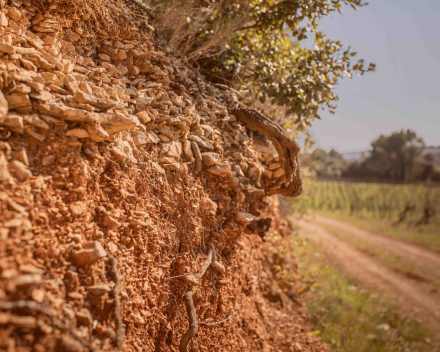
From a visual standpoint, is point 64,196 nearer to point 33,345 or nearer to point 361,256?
point 33,345

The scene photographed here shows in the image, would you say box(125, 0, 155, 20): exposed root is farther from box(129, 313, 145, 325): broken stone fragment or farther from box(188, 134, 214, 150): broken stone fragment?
box(129, 313, 145, 325): broken stone fragment

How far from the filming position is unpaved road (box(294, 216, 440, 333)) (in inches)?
258

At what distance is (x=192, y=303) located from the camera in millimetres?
1898

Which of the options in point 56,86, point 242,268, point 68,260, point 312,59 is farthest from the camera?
point 312,59

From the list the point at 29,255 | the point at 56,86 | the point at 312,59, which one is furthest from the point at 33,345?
the point at 312,59

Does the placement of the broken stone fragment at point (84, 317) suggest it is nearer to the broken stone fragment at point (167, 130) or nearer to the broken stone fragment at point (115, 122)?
the broken stone fragment at point (115, 122)

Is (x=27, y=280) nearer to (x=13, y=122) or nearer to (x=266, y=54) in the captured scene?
(x=13, y=122)

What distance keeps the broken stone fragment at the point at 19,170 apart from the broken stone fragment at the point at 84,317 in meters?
0.71

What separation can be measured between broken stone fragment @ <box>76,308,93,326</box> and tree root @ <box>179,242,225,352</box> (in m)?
0.72

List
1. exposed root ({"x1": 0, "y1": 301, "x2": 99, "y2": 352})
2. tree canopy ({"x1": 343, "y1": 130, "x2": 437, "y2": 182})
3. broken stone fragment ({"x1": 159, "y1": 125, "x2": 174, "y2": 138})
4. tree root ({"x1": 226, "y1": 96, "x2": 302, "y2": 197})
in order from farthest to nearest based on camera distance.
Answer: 1. tree canopy ({"x1": 343, "y1": 130, "x2": 437, "y2": 182})
2. tree root ({"x1": 226, "y1": 96, "x2": 302, "y2": 197})
3. broken stone fragment ({"x1": 159, "y1": 125, "x2": 174, "y2": 138})
4. exposed root ({"x1": 0, "y1": 301, "x2": 99, "y2": 352})

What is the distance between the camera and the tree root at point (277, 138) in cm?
287

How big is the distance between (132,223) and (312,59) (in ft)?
10.6

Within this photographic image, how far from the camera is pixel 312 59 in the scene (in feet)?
11.8

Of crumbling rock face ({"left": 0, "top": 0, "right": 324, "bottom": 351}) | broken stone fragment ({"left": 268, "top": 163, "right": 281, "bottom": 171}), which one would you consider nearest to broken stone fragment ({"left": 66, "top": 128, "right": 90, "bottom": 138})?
crumbling rock face ({"left": 0, "top": 0, "right": 324, "bottom": 351})
